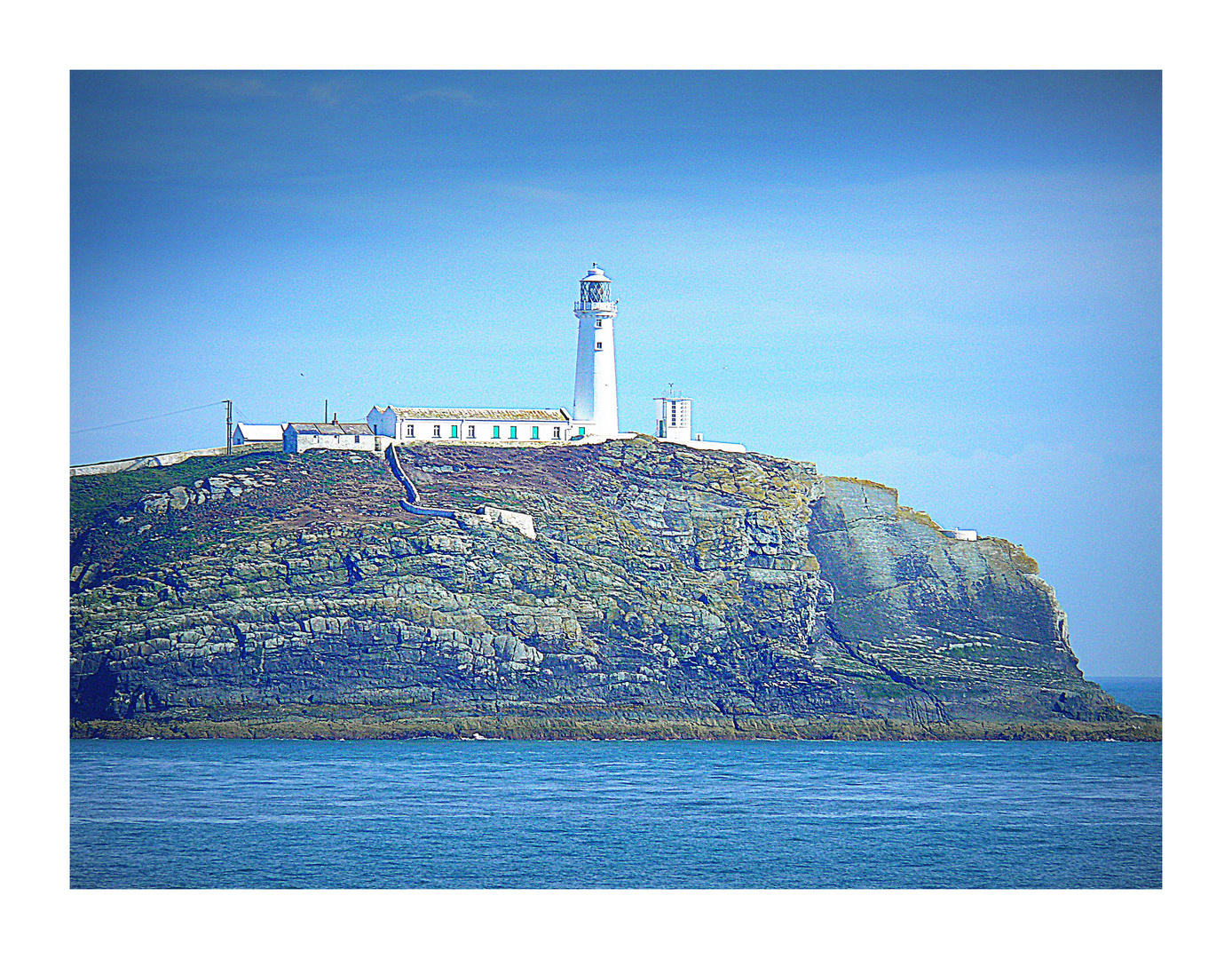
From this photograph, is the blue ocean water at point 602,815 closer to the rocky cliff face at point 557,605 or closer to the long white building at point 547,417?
the rocky cliff face at point 557,605

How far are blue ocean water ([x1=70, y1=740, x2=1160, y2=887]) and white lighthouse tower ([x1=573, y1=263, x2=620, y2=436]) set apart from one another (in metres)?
8.93

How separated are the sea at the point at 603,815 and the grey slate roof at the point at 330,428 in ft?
27.8

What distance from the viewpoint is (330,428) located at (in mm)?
39562

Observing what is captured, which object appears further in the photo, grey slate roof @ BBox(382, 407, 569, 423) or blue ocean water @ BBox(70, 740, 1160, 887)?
grey slate roof @ BBox(382, 407, 569, 423)

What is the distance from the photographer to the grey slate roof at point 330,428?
39.3 meters

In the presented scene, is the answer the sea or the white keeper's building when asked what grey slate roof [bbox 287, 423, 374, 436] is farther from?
the sea

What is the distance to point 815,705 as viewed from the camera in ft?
122

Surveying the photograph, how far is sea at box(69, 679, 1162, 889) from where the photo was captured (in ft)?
70.8

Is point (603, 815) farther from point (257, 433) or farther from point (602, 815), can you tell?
point (257, 433)

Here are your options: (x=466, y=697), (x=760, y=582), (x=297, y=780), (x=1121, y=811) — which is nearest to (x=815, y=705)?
(x=760, y=582)

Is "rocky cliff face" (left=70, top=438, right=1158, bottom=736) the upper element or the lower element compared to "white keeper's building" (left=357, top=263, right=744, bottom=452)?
lower

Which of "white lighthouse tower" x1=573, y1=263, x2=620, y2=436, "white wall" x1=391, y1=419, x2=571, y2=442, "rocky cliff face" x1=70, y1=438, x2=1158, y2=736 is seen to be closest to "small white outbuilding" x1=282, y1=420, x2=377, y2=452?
"rocky cliff face" x1=70, y1=438, x2=1158, y2=736

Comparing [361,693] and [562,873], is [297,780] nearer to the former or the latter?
[361,693]

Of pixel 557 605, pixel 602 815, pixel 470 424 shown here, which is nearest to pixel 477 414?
pixel 470 424
